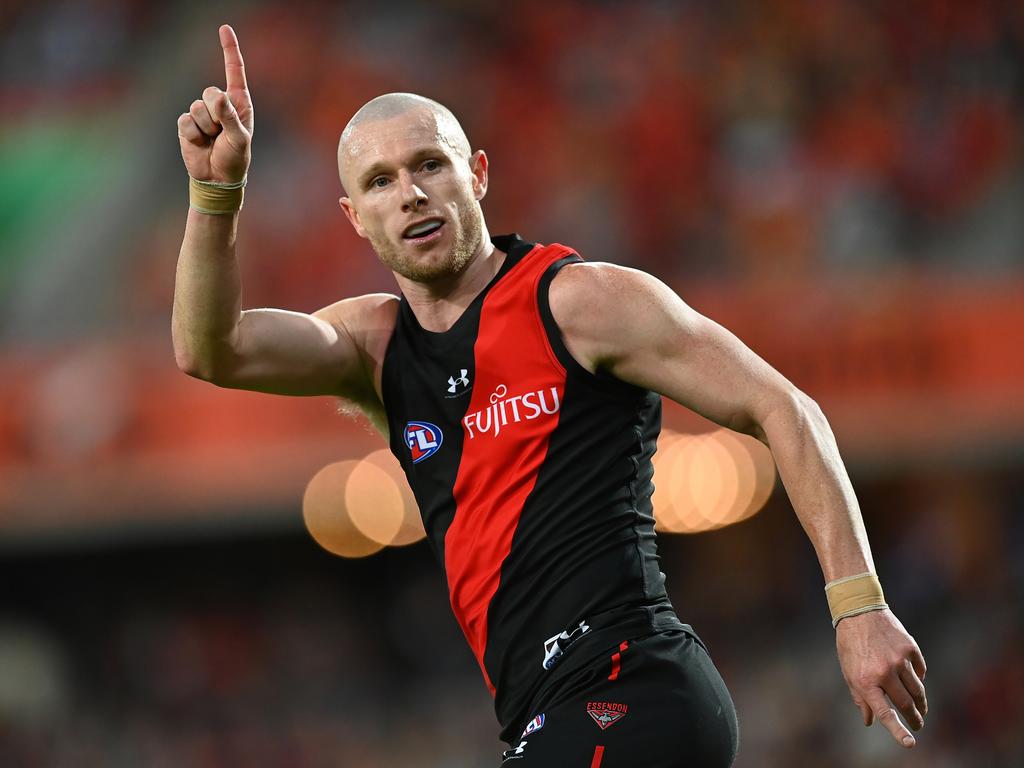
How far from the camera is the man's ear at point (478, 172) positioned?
4172 millimetres

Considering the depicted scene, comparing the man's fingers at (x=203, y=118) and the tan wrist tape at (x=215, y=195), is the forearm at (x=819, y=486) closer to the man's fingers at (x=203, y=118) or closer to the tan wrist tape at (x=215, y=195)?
the tan wrist tape at (x=215, y=195)

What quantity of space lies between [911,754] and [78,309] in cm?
895

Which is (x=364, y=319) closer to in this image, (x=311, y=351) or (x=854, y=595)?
(x=311, y=351)

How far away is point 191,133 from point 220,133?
7 cm

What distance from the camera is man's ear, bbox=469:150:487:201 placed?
4.17m

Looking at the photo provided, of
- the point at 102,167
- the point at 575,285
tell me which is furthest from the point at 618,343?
the point at 102,167

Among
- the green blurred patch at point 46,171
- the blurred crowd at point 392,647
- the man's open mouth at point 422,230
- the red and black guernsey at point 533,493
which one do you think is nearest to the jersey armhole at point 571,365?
the red and black guernsey at point 533,493

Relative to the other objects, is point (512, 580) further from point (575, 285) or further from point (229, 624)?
point (229, 624)

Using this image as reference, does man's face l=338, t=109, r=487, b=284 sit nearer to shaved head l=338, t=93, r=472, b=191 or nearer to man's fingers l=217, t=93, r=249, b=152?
shaved head l=338, t=93, r=472, b=191

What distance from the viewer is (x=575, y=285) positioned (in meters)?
3.75

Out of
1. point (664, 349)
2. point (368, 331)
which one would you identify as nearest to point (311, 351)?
point (368, 331)

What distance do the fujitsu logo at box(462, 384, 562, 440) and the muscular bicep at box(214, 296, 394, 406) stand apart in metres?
0.49

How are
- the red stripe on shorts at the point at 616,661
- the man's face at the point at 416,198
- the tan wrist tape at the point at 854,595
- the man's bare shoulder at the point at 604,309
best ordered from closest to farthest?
the tan wrist tape at the point at 854,595 < the red stripe on shorts at the point at 616,661 < the man's bare shoulder at the point at 604,309 < the man's face at the point at 416,198

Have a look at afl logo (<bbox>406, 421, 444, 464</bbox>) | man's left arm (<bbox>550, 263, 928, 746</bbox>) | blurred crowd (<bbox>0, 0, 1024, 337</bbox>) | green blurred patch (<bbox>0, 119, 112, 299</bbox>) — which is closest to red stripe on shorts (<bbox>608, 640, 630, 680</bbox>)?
man's left arm (<bbox>550, 263, 928, 746</bbox>)
